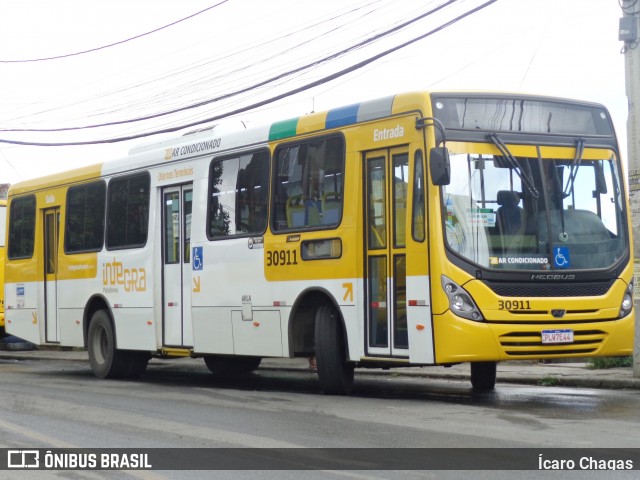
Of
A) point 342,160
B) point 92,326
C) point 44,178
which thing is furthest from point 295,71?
point 342,160

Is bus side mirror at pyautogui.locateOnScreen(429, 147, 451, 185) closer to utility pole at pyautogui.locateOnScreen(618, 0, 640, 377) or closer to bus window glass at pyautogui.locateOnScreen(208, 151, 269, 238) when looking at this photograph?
bus window glass at pyautogui.locateOnScreen(208, 151, 269, 238)

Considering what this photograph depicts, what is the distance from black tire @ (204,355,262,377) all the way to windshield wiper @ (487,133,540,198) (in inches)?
268

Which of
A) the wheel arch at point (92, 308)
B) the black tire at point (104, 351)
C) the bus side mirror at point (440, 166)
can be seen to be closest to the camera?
the bus side mirror at point (440, 166)

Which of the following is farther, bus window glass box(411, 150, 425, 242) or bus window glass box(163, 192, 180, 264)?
bus window glass box(163, 192, 180, 264)

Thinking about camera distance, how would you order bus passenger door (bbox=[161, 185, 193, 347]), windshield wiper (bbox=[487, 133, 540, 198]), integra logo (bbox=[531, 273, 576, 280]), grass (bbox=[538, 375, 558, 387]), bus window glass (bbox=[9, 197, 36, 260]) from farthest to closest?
bus window glass (bbox=[9, 197, 36, 260])
bus passenger door (bbox=[161, 185, 193, 347])
grass (bbox=[538, 375, 558, 387])
windshield wiper (bbox=[487, 133, 540, 198])
integra logo (bbox=[531, 273, 576, 280])

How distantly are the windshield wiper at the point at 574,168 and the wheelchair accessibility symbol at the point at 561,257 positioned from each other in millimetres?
618

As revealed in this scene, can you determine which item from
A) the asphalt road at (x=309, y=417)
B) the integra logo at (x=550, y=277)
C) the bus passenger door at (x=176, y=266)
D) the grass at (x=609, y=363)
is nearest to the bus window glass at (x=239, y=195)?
the bus passenger door at (x=176, y=266)

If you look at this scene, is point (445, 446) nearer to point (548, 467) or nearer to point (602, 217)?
point (548, 467)

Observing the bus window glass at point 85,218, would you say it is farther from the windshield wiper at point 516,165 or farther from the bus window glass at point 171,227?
the windshield wiper at point 516,165

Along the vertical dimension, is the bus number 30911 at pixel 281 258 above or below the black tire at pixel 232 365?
above

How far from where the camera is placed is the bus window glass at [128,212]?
674 inches

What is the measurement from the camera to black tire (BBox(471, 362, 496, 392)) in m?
14.1

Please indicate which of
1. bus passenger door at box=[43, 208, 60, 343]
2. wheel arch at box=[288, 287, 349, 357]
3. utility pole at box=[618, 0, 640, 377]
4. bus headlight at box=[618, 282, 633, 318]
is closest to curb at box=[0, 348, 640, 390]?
utility pole at box=[618, 0, 640, 377]

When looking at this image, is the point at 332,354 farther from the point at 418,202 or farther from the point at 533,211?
the point at 533,211
